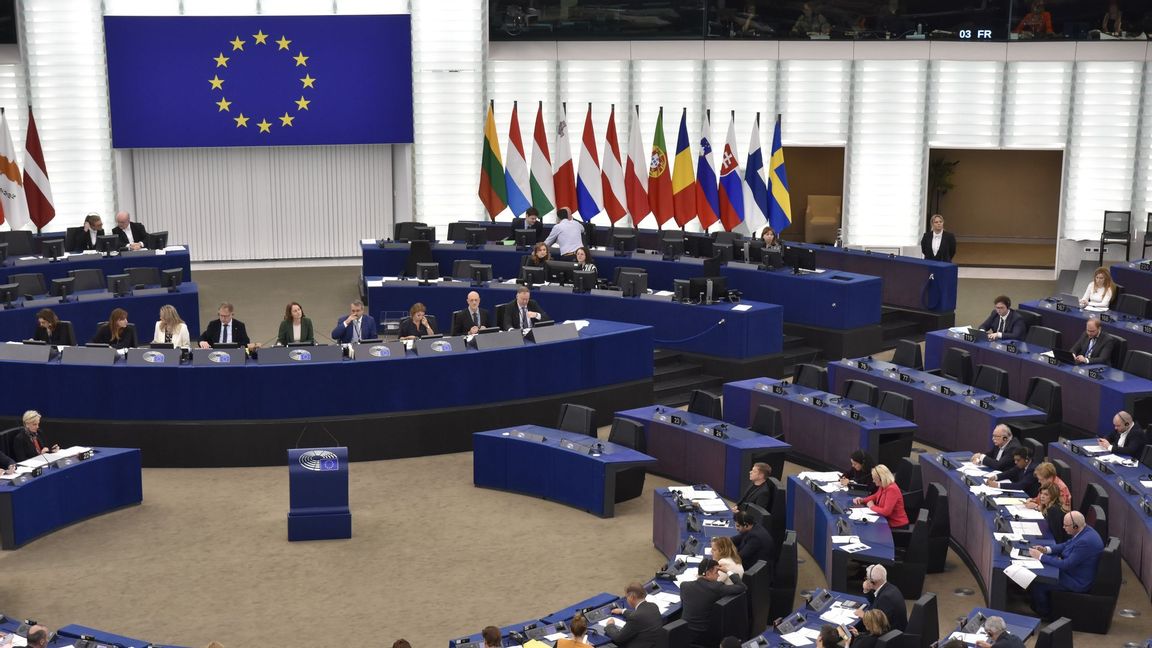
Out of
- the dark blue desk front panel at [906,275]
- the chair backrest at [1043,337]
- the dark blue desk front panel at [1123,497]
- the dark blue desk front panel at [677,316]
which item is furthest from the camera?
the dark blue desk front panel at [906,275]

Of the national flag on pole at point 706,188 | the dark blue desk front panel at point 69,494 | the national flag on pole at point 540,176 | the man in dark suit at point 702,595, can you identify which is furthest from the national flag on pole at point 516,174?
the man in dark suit at point 702,595

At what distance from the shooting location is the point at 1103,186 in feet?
93.0

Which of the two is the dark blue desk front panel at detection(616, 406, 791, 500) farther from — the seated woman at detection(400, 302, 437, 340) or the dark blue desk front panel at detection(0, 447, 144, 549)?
the dark blue desk front panel at detection(0, 447, 144, 549)

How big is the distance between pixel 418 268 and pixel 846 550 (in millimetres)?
12096

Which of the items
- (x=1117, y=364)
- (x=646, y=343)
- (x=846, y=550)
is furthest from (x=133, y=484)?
(x=1117, y=364)

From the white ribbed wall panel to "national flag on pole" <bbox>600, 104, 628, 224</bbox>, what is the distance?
6.54 metres

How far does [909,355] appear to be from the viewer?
1894 cm

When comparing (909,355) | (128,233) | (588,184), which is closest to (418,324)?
(909,355)

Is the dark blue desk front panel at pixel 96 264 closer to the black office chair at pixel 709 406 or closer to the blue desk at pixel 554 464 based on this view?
the blue desk at pixel 554 464

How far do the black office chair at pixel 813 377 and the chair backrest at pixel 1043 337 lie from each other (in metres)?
3.65

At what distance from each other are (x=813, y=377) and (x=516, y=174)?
383 inches

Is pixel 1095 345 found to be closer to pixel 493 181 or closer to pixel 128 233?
pixel 493 181

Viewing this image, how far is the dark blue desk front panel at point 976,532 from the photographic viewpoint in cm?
1238

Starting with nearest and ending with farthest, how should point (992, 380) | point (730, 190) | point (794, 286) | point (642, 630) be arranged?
1. point (642, 630)
2. point (992, 380)
3. point (794, 286)
4. point (730, 190)
